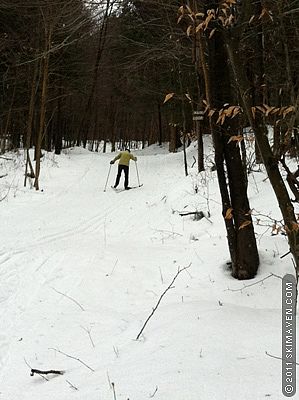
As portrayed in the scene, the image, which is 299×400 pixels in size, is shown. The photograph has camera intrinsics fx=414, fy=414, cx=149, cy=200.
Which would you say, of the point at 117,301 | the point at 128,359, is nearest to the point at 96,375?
the point at 128,359

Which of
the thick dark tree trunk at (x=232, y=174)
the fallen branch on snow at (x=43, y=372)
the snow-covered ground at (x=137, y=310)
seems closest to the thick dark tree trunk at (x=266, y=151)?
the snow-covered ground at (x=137, y=310)

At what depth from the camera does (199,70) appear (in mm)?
13922

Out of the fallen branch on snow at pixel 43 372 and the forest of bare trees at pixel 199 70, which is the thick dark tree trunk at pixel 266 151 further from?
the fallen branch on snow at pixel 43 372

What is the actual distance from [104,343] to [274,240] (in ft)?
10.0

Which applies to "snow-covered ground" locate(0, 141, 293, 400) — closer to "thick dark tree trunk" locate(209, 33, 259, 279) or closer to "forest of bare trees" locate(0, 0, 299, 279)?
"thick dark tree trunk" locate(209, 33, 259, 279)

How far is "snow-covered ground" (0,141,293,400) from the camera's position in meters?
2.90

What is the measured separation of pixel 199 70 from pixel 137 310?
10.9 metres

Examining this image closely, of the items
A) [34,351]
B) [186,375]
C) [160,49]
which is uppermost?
[160,49]

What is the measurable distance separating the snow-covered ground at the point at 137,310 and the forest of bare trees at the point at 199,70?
65 cm

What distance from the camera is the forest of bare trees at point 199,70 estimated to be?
11.3ft

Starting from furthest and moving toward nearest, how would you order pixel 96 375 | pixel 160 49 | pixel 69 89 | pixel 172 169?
pixel 69 89 → pixel 172 169 → pixel 160 49 → pixel 96 375

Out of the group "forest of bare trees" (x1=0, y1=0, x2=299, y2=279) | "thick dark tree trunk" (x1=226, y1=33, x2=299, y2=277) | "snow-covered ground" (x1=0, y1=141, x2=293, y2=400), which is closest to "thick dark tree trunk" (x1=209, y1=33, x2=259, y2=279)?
"forest of bare trees" (x1=0, y1=0, x2=299, y2=279)

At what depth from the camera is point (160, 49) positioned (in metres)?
12.0

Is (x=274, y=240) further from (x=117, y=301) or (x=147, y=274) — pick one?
(x=117, y=301)
